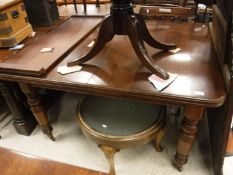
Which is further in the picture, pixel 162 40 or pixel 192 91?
pixel 162 40

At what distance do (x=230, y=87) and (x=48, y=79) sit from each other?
0.76 m

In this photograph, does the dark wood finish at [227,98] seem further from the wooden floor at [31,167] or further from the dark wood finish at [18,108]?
the dark wood finish at [18,108]

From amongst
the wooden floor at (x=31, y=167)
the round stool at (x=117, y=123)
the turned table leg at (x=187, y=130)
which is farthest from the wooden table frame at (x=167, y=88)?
the wooden floor at (x=31, y=167)

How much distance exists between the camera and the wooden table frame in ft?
Answer: 2.81

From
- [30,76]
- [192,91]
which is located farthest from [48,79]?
[192,91]

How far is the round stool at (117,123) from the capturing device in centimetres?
101

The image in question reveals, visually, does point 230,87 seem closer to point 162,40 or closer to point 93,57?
point 162,40

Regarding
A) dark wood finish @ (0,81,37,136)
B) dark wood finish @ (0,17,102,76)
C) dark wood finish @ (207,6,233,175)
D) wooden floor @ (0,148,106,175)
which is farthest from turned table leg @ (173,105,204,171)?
dark wood finish @ (0,81,37,136)

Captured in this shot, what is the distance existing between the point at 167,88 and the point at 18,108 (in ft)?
3.15

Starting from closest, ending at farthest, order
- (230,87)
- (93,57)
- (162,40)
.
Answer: (230,87) < (93,57) < (162,40)

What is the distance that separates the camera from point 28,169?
847mm

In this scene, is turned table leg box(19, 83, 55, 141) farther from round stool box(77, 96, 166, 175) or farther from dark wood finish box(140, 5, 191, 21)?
dark wood finish box(140, 5, 191, 21)

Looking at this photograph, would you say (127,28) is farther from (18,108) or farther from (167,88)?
(18,108)

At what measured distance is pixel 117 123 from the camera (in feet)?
3.46
